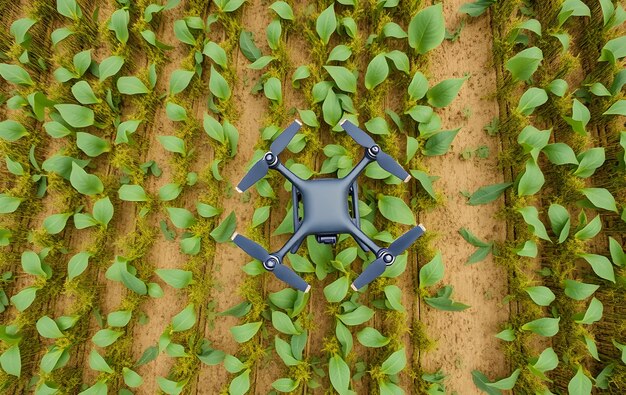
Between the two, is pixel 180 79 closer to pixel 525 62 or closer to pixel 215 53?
pixel 215 53

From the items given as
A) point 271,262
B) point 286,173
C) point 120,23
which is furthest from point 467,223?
point 120,23

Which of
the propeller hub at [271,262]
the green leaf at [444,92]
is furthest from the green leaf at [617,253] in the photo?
the propeller hub at [271,262]

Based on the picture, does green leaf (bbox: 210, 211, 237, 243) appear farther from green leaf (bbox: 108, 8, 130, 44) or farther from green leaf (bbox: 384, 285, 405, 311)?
green leaf (bbox: 108, 8, 130, 44)

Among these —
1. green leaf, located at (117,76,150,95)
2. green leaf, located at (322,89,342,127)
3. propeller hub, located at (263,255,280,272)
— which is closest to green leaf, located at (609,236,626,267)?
green leaf, located at (322,89,342,127)

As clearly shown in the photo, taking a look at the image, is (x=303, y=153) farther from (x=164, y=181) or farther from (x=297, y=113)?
(x=164, y=181)

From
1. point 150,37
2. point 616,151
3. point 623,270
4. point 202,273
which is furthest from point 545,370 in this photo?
point 150,37

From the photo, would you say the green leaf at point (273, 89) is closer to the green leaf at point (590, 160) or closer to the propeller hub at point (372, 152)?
the propeller hub at point (372, 152)
